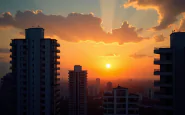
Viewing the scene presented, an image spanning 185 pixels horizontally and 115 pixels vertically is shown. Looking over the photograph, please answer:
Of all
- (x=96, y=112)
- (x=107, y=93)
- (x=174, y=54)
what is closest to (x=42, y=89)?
(x=107, y=93)

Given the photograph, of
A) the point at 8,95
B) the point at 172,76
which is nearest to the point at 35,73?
the point at 8,95

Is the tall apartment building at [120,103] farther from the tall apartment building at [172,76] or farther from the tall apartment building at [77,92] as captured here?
the tall apartment building at [77,92]

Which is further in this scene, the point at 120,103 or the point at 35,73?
the point at 120,103

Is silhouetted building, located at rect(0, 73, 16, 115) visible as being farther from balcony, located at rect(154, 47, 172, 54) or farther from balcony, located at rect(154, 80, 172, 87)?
balcony, located at rect(154, 47, 172, 54)

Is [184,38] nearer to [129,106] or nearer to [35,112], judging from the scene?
[129,106]

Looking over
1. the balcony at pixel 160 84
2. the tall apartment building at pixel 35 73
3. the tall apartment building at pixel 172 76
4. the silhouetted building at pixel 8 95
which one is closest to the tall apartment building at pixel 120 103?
the tall apartment building at pixel 35 73

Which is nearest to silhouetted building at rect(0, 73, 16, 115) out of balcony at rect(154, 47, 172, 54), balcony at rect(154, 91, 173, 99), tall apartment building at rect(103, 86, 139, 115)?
tall apartment building at rect(103, 86, 139, 115)

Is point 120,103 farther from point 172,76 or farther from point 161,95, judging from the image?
point 172,76
